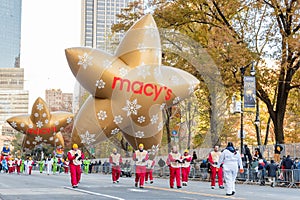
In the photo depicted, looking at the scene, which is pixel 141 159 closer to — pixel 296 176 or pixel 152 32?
pixel 152 32

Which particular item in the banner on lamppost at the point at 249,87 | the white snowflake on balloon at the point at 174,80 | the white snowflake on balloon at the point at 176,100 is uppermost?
the banner on lamppost at the point at 249,87

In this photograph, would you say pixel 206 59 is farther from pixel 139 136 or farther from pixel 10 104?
pixel 10 104

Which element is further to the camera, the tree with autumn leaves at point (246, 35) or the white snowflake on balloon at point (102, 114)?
the tree with autumn leaves at point (246, 35)

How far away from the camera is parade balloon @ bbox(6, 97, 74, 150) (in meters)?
34.7

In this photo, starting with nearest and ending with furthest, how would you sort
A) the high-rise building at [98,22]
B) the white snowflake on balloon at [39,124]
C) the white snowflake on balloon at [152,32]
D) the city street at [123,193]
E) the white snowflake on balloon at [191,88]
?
the city street at [123,193] < the white snowflake on balloon at [152,32] < the white snowflake on balloon at [191,88] < the high-rise building at [98,22] < the white snowflake on balloon at [39,124]

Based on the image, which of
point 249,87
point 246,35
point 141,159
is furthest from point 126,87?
point 246,35

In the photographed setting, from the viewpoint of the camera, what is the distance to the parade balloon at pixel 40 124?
34656 mm

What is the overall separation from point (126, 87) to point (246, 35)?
1797 cm

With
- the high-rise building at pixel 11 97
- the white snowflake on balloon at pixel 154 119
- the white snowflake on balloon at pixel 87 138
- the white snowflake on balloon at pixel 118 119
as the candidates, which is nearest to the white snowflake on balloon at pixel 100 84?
the white snowflake on balloon at pixel 118 119

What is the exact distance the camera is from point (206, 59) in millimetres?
25438

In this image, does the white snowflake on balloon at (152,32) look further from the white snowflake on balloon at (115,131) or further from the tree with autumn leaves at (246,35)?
the tree with autumn leaves at (246,35)

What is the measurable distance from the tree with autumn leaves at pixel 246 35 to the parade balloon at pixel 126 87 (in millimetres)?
12360

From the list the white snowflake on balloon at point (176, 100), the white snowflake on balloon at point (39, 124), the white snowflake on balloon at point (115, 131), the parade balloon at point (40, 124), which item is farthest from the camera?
the white snowflake on balloon at point (39, 124)

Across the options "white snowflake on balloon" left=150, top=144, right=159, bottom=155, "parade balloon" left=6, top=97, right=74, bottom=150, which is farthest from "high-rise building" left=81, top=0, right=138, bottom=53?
"white snowflake on balloon" left=150, top=144, right=159, bottom=155
